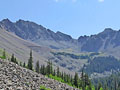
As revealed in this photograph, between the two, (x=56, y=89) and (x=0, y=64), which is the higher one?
(x=0, y=64)

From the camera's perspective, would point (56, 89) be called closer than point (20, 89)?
No

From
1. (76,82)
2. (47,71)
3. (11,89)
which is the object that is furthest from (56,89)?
(47,71)

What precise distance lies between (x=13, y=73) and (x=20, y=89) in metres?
13.0

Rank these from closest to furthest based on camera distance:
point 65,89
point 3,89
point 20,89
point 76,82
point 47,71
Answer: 1. point 3,89
2. point 20,89
3. point 65,89
4. point 76,82
5. point 47,71

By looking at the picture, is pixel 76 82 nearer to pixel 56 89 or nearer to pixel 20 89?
pixel 56 89

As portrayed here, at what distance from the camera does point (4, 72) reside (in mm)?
46500

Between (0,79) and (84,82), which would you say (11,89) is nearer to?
(0,79)

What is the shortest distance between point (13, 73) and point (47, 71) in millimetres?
100233

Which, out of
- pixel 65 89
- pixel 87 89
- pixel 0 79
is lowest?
pixel 87 89

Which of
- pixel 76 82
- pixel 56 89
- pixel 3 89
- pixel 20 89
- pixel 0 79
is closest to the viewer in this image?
pixel 3 89

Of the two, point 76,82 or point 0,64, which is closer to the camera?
point 0,64

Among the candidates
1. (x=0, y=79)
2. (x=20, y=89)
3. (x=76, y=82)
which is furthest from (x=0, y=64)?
(x=76, y=82)

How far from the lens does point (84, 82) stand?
143 metres

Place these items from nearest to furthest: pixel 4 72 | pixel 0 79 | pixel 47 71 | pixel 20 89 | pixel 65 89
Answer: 1. pixel 20 89
2. pixel 0 79
3. pixel 4 72
4. pixel 65 89
5. pixel 47 71
